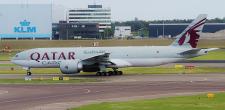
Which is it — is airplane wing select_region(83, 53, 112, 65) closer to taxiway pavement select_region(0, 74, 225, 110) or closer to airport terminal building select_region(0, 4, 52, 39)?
taxiway pavement select_region(0, 74, 225, 110)

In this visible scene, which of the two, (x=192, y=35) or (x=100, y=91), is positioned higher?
(x=192, y=35)

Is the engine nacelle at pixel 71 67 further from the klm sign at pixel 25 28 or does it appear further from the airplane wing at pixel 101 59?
the klm sign at pixel 25 28

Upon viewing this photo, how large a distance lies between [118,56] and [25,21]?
328 feet

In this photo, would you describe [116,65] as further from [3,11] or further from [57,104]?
[3,11]

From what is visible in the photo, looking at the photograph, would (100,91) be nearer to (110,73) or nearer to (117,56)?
(110,73)

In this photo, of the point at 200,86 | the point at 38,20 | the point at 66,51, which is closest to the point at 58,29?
the point at 38,20

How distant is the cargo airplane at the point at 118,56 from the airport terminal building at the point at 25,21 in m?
94.0

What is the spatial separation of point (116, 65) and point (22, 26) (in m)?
101

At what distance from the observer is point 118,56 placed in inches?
2350

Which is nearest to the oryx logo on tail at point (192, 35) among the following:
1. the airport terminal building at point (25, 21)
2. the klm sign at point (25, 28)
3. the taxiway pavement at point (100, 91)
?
the taxiway pavement at point (100, 91)

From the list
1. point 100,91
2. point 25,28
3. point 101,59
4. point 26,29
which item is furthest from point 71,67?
point 25,28

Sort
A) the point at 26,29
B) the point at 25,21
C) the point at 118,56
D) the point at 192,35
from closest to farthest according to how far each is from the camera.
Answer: the point at 192,35 < the point at 118,56 < the point at 26,29 < the point at 25,21

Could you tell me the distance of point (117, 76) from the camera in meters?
56.9

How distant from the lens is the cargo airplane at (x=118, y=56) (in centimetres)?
5731
